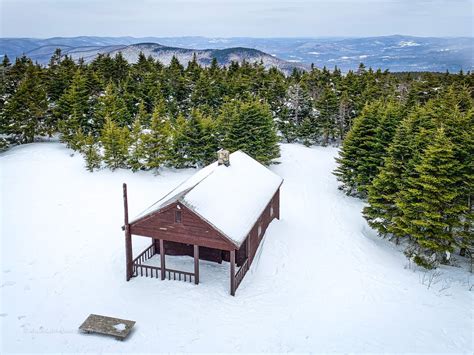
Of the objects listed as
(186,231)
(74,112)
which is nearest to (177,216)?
(186,231)

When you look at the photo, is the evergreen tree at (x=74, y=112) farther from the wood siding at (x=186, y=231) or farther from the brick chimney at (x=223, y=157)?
the wood siding at (x=186, y=231)

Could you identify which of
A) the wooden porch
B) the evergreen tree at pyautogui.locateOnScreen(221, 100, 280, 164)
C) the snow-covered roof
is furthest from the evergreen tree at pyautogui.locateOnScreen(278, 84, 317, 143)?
the wooden porch

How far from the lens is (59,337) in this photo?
51.8 ft

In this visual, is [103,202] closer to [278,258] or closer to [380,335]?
[278,258]

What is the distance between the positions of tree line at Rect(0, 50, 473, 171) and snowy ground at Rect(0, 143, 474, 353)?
9504 millimetres

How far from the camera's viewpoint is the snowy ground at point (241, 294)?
15852mm

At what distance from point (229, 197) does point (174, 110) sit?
34.8 metres

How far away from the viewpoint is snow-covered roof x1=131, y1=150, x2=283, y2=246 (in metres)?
18.8

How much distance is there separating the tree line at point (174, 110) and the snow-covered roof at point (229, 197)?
45.9 ft

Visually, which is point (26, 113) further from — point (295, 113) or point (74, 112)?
point (295, 113)

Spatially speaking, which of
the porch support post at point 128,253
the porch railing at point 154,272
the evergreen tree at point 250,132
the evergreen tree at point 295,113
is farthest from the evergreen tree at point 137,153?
the evergreen tree at point 295,113

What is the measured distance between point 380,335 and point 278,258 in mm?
7708

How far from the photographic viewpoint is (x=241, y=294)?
19047 millimetres

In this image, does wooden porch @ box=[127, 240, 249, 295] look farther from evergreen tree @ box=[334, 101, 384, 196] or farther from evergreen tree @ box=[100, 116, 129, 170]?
evergreen tree @ box=[100, 116, 129, 170]
